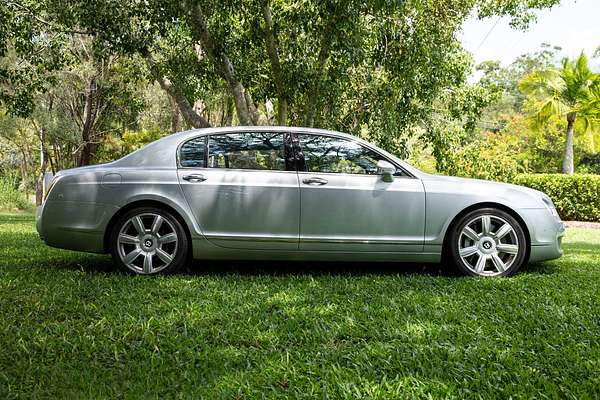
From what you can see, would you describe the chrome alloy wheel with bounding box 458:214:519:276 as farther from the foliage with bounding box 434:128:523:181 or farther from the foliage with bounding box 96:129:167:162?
the foliage with bounding box 96:129:167:162

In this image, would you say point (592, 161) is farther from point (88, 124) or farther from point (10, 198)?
point (10, 198)

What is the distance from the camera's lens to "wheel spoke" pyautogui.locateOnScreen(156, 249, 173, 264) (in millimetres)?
4996

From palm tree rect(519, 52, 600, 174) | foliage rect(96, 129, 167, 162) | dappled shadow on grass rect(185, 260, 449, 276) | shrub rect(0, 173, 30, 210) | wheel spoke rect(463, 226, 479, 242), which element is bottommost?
shrub rect(0, 173, 30, 210)

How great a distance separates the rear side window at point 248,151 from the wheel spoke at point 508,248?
2126 millimetres

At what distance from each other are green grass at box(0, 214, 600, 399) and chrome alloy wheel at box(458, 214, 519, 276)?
23 cm

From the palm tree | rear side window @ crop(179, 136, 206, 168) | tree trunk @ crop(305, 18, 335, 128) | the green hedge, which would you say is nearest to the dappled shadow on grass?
rear side window @ crop(179, 136, 206, 168)

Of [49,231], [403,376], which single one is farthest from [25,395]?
[49,231]

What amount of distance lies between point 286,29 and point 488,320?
22.8ft

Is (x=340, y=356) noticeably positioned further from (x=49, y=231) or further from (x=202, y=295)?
(x=49, y=231)

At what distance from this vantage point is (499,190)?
5.22 meters

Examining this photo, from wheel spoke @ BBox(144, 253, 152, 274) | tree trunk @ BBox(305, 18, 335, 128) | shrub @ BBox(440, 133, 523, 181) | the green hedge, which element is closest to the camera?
wheel spoke @ BBox(144, 253, 152, 274)

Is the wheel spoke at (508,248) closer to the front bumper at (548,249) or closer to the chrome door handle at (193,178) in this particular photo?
the front bumper at (548,249)

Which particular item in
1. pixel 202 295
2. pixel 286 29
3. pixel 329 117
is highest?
pixel 286 29

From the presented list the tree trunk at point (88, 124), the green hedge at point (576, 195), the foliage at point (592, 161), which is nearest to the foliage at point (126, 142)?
the tree trunk at point (88, 124)
